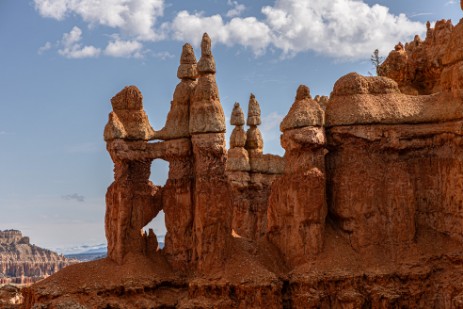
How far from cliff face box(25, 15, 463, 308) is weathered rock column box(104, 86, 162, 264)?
0.26 ft

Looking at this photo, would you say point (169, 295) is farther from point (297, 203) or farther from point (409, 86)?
point (409, 86)

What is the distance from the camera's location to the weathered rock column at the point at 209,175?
38125mm

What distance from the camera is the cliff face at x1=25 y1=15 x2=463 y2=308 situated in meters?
36.4

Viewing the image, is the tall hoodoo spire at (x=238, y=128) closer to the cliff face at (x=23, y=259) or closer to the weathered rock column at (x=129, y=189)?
the weathered rock column at (x=129, y=189)

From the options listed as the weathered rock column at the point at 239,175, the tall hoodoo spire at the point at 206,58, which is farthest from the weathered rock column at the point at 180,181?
the weathered rock column at the point at 239,175

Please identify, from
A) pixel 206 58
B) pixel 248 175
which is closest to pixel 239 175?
pixel 248 175

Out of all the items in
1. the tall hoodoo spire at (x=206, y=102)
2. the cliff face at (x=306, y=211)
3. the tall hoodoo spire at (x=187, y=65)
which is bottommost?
the cliff face at (x=306, y=211)

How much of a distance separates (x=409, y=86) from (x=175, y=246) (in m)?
17.7

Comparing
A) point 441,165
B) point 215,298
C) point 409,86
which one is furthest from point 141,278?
point 409,86

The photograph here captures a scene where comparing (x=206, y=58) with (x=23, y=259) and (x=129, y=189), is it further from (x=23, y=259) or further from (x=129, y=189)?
(x=23, y=259)

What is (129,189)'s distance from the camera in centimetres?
3956

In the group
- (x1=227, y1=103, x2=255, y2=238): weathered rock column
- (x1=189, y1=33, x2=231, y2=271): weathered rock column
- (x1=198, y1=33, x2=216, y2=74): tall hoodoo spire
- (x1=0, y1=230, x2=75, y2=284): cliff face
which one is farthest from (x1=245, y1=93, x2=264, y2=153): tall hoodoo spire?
(x1=0, y1=230, x2=75, y2=284): cliff face

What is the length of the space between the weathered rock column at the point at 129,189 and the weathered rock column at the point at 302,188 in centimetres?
705

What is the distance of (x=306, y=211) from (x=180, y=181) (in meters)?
7.18
